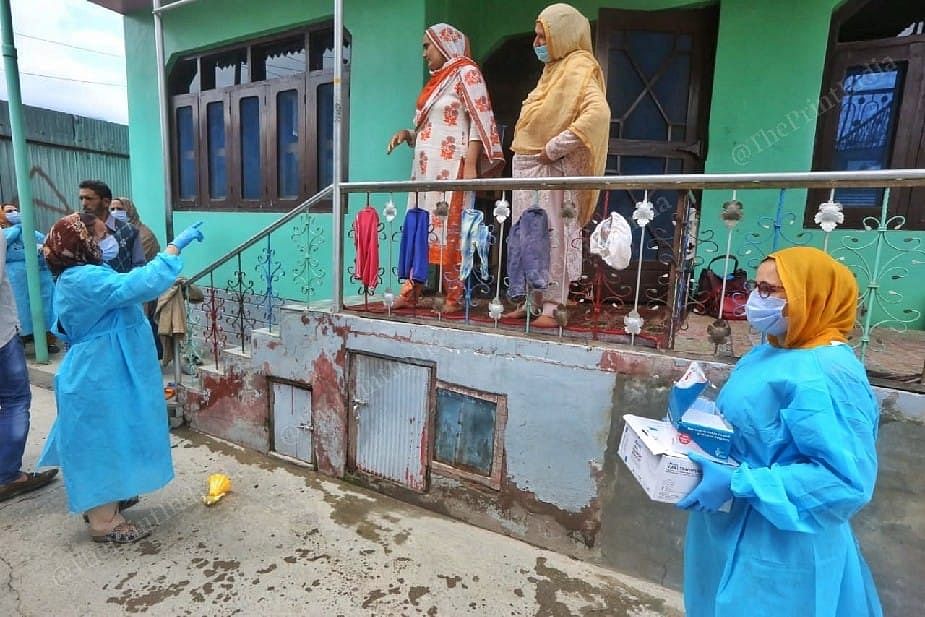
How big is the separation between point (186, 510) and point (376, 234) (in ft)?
6.44

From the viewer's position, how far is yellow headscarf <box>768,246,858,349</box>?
4.15 ft

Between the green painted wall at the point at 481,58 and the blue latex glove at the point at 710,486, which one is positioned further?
the green painted wall at the point at 481,58

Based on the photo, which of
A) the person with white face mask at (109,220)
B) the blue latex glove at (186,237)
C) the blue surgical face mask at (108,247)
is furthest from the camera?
the person with white face mask at (109,220)

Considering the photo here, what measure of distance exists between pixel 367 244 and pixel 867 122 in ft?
11.9

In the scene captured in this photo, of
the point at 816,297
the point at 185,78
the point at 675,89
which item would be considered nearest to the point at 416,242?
the point at 816,297

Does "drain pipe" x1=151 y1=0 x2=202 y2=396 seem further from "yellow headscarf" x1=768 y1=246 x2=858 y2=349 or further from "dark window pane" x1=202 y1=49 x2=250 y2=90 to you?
"yellow headscarf" x1=768 y1=246 x2=858 y2=349

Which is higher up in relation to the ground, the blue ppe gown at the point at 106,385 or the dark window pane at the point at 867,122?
the dark window pane at the point at 867,122

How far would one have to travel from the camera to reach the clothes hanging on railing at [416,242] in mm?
3002

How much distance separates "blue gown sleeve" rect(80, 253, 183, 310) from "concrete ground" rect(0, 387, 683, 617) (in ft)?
4.14

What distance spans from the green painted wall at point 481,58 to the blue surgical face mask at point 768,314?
8.85ft

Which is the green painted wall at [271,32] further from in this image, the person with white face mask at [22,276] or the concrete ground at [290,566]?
the concrete ground at [290,566]

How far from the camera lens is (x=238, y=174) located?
566cm

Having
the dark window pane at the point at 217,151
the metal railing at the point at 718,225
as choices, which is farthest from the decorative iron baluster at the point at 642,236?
the dark window pane at the point at 217,151

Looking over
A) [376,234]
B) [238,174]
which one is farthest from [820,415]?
[238,174]
